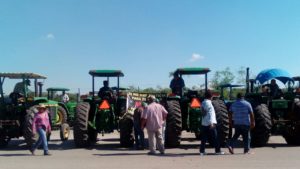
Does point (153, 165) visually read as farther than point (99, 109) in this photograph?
No

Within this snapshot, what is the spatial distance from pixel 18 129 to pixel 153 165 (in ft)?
21.6

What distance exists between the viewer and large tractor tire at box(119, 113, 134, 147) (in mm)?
14156

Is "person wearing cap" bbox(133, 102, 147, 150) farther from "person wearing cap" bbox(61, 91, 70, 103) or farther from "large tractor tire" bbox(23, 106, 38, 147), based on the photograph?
"person wearing cap" bbox(61, 91, 70, 103)

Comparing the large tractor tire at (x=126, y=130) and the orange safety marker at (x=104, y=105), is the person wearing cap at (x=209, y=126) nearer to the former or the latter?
the large tractor tire at (x=126, y=130)

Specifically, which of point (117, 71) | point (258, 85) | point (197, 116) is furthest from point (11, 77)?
point (258, 85)

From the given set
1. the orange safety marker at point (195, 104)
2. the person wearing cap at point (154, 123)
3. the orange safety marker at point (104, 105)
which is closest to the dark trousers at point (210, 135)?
the person wearing cap at point (154, 123)

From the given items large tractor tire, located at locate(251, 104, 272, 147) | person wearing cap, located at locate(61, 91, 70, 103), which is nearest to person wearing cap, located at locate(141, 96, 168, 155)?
large tractor tire, located at locate(251, 104, 272, 147)

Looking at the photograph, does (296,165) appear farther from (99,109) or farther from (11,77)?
(11,77)

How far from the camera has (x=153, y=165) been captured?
10.2 metres

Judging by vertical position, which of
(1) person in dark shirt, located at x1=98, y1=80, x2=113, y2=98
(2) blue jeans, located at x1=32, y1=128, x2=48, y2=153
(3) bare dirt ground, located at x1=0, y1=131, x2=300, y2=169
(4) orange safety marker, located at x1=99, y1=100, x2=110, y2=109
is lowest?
(3) bare dirt ground, located at x1=0, y1=131, x2=300, y2=169

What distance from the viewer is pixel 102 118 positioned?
47.6ft

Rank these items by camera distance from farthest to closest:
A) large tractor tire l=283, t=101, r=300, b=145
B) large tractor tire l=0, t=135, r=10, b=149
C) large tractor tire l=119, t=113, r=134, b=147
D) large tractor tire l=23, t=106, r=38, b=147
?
large tractor tire l=0, t=135, r=10, b=149 → large tractor tire l=283, t=101, r=300, b=145 → large tractor tire l=119, t=113, r=134, b=147 → large tractor tire l=23, t=106, r=38, b=147

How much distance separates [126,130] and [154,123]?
6.88 ft

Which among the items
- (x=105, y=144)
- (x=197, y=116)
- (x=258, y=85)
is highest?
(x=258, y=85)
